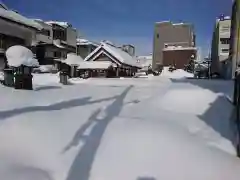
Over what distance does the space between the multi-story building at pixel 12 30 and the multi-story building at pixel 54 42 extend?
9927 mm

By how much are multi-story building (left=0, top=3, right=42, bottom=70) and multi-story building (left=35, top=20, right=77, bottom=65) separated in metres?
9.93

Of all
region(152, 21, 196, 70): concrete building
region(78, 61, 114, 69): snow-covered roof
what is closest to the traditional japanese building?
region(78, 61, 114, 69): snow-covered roof

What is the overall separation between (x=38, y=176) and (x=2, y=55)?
17.6 meters

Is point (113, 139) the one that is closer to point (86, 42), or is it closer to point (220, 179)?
point (220, 179)

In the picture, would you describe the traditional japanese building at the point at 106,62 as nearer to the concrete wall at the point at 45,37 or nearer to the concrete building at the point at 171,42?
the concrete wall at the point at 45,37

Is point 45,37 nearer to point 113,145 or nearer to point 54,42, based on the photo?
point 54,42

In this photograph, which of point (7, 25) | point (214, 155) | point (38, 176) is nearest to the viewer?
point (38, 176)

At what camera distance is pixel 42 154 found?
3.20 m

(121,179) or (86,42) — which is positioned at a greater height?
(86,42)

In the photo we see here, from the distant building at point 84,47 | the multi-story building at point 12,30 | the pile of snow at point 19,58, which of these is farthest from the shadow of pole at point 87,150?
the distant building at point 84,47

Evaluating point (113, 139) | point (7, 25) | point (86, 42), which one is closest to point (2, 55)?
point (7, 25)

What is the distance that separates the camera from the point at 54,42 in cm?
3531

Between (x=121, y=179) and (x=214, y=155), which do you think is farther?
(x=214, y=155)

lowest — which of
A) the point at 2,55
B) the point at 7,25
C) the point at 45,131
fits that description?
the point at 45,131
